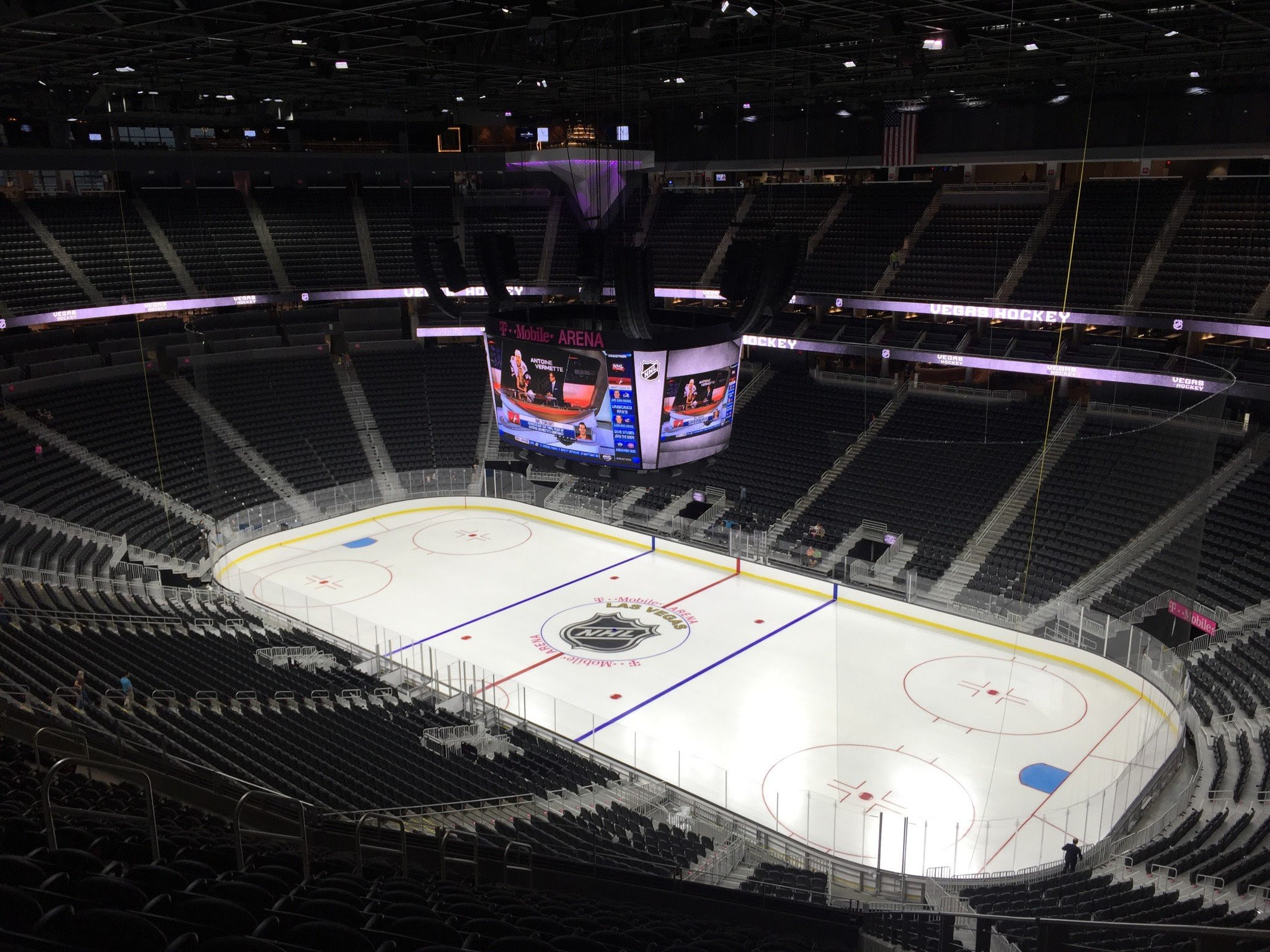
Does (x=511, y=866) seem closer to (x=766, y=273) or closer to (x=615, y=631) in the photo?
(x=766, y=273)

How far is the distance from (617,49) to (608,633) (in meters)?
10.8

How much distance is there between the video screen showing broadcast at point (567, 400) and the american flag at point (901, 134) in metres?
16.1

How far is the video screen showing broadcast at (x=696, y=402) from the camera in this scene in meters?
14.0

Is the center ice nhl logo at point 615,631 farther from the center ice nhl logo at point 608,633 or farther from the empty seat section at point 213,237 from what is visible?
the empty seat section at point 213,237

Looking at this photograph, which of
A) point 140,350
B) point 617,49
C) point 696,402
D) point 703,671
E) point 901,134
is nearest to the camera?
point 696,402

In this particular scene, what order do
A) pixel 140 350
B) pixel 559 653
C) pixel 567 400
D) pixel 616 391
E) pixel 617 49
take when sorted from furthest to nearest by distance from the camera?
pixel 140 350 → pixel 559 653 → pixel 617 49 → pixel 567 400 → pixel 616 391

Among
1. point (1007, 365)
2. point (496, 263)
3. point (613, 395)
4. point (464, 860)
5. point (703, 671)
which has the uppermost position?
point (496, 263)

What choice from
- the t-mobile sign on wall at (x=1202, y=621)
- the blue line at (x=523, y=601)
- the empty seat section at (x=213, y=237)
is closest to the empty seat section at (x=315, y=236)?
the empty seat section at (x=213, y=237)

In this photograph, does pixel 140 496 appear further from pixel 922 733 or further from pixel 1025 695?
pixel 1025 695

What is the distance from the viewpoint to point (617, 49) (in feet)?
48.7

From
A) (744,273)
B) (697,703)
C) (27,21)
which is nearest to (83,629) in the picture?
(27,21)

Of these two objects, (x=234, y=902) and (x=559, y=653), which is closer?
(x=234, y=902)

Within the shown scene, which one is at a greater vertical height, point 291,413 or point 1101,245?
point 1101,245

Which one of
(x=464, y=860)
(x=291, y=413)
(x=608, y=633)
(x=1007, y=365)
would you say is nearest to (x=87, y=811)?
(x=464, y=860)
